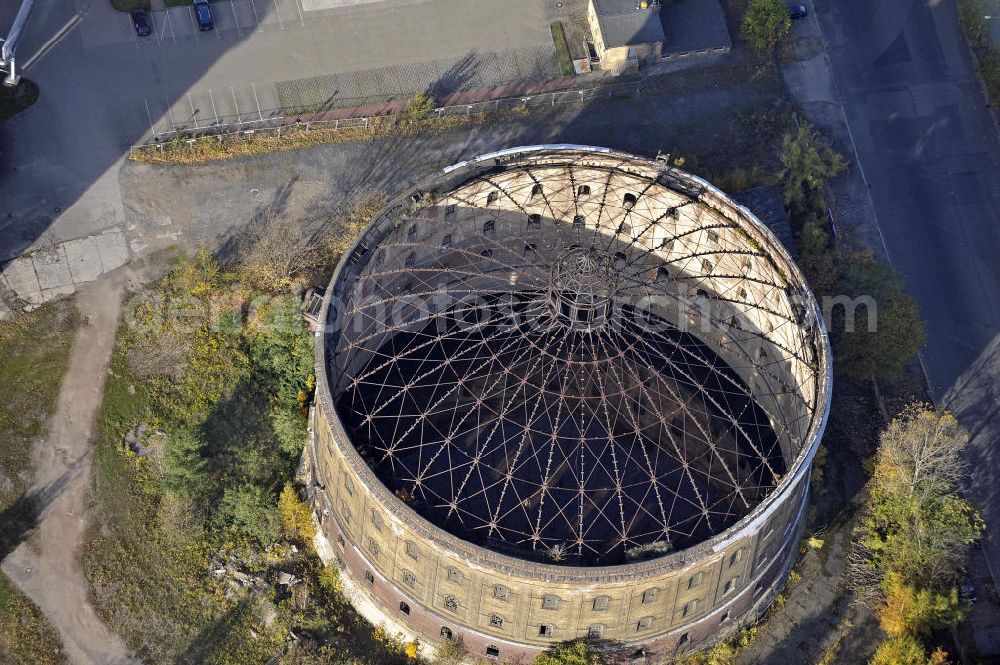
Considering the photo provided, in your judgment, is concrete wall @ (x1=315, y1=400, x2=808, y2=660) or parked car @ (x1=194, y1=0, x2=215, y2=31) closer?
concrete wall @ (x1=315, y1=400, x2=808, y2=660)

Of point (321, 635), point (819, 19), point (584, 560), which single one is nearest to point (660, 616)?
point (584, 560)

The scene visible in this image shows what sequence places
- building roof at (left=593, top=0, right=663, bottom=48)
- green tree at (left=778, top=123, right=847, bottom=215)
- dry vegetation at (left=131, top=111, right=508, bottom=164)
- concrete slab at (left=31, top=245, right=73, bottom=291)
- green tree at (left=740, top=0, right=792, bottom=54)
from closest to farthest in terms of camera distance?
concrete slab at (left=31, top=245, right=73, bottom=291) → dry vegetation at (left=131, top=111, right=508, bottom=164) → green tree at (left=778, top=123, right=847, bottom=215) → building roof at (left=593, top=0, right=663, bottom=48) → green tree at (left=740, top=0, right=792, bottom=54)

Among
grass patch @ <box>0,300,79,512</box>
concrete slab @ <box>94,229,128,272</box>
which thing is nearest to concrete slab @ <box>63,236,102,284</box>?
concrete slab @ <box>94,229,128,272</box>

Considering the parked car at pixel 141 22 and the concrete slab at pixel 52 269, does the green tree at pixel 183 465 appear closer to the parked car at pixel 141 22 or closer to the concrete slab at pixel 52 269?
the concrete slab at pixel 52 269

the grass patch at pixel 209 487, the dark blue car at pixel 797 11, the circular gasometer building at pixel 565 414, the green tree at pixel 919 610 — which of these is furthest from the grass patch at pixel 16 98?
the green tree at pixel 919 610

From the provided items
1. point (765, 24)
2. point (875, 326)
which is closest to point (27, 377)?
point (875, 326)

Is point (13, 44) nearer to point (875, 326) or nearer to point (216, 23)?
point (216, 23)

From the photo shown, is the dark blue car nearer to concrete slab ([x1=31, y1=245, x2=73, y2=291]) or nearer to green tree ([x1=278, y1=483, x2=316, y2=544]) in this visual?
green tree ([x1=278, y1=483, x2=316, y2=544])
